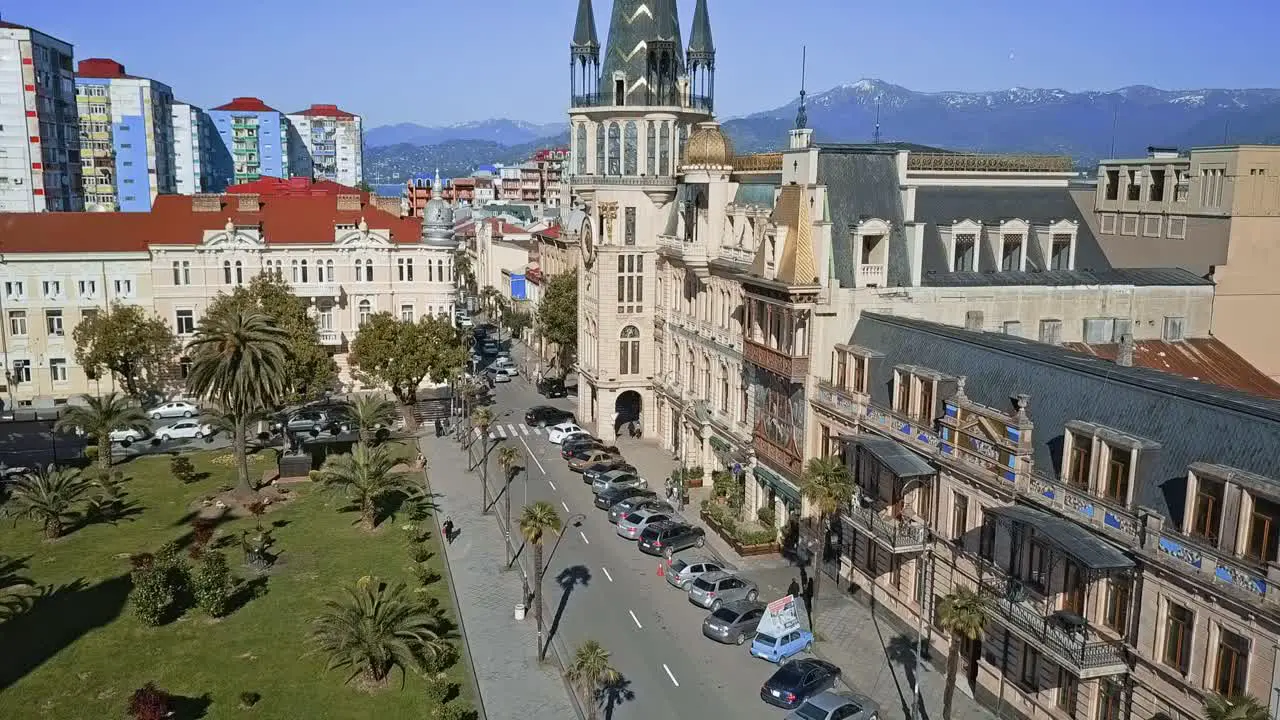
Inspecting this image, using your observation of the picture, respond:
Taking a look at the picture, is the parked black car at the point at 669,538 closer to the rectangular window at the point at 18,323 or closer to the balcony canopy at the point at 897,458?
the balcony canopy at the point at 897,458

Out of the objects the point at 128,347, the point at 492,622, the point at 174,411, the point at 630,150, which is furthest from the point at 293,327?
the point at 492,622

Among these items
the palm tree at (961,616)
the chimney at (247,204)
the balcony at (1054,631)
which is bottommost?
the balcony at (1054,631)

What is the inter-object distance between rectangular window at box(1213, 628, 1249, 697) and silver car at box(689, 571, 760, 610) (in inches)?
820

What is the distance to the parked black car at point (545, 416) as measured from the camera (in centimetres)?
7850

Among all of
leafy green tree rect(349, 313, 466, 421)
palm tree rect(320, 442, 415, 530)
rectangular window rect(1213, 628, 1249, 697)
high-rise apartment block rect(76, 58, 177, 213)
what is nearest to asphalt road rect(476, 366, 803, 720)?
palm tree rect(320, 442, 415, 530)

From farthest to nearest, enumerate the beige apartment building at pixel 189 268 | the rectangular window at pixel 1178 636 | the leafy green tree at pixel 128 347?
the beige apartment building at pixel 189 268 < the leafy green tree at pixel 128 347 < the rectangular window at pixel 1178 636

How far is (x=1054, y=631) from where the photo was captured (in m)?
30.9

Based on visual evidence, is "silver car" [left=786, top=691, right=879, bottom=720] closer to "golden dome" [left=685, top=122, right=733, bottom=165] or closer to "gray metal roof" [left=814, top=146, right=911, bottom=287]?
"gray metal roof" [left=814, top=146, right=911, bottom=287]

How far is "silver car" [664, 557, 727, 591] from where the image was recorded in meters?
46.5

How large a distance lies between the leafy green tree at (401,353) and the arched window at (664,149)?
851 inches

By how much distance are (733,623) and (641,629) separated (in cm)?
420

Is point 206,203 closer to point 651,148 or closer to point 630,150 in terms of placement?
point 630,150

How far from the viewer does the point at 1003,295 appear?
49.1 metres

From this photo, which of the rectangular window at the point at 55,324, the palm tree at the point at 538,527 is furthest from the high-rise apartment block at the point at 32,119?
the palm tree at the point at 538,527
